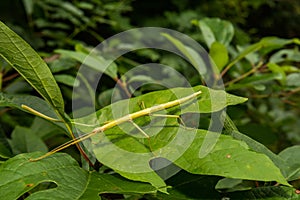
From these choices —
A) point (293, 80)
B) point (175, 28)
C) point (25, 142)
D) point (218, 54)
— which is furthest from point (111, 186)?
point (175, 28)

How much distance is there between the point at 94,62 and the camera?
749 mm

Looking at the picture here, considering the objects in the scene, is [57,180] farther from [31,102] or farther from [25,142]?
[25,142]

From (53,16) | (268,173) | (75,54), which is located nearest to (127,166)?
(268,173)

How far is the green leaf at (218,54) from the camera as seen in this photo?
2.58 feet

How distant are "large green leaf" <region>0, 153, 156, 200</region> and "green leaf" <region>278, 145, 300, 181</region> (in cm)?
18

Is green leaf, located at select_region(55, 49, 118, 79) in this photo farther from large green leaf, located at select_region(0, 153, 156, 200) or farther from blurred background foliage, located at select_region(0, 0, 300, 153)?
large green leaf, located at select_region(0, 153, 156, 200)

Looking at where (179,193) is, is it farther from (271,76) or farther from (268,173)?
(271,76)

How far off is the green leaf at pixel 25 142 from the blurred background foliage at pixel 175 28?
0.52 ft

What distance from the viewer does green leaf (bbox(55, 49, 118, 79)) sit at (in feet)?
2.36

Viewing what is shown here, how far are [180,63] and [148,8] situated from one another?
358 mm

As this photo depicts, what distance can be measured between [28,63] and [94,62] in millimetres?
351

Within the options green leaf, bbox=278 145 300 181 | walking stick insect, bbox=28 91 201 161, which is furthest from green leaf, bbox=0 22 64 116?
green leaf, bbox=278 145 300 181

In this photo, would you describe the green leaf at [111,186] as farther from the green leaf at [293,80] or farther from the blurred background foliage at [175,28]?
the green leaf at [293,80]

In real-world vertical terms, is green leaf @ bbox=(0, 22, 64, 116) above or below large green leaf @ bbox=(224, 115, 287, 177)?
above
